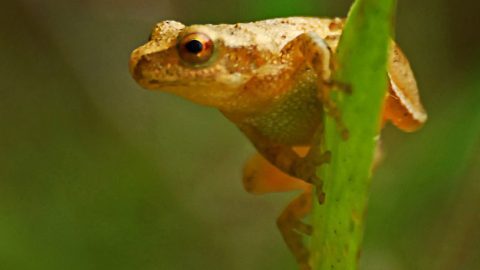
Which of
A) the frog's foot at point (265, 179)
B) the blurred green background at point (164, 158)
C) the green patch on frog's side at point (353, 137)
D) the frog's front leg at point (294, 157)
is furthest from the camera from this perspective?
the blurred green background at point (164, 158)

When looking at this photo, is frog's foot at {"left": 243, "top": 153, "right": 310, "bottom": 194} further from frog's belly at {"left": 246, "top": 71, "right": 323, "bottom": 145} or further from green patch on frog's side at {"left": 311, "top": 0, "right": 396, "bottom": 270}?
green patch on frog's side at {"left": 311, "top": 0, "right": 396, "bottom": 270}

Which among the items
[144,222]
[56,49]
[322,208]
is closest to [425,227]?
[144,222]

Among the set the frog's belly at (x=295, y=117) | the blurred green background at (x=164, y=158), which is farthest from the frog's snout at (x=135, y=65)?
the blurred green background at (x=164, y=158)

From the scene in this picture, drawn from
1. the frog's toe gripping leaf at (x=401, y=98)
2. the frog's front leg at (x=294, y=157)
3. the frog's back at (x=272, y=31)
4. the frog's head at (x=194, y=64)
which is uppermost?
the frog's back at (x=272, y=31)

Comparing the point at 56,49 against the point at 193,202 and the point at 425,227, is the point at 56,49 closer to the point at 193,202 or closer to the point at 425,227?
the point at 193,202

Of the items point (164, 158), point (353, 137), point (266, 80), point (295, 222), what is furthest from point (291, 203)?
point (164, 158)

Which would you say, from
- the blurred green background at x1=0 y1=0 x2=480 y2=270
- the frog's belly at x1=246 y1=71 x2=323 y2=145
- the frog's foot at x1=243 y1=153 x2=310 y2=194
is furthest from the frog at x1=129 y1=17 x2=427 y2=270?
the blurred green background at x1=0 y1=0 x2=480 y2=270

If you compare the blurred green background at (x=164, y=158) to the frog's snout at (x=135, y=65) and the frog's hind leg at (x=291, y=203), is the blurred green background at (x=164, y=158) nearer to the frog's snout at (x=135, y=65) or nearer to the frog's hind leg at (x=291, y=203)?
the frog's hind leg at (x=291, y=203)
